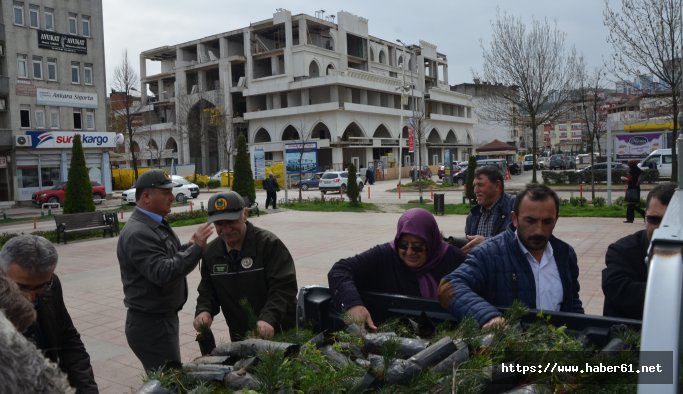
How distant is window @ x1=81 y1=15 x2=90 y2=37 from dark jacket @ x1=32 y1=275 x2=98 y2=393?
39977 millimetres

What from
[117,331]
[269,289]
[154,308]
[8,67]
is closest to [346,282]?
[269,289]

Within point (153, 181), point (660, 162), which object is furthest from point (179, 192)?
point (153, 181)

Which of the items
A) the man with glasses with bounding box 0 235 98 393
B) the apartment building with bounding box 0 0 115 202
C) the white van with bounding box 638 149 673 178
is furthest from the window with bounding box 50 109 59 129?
the man with glasses with bounding box 0 235 98 393

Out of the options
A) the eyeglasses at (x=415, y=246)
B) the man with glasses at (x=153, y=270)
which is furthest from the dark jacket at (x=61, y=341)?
the eyeglasses at (x=415, y=246)

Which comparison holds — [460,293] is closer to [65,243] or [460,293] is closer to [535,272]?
[535,272]

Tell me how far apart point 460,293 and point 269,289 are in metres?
1.41

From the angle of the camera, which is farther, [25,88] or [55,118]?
[55,118]

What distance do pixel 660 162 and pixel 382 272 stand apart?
34.4 m

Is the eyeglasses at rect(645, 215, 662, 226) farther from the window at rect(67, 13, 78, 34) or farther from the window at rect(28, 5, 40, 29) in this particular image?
the window at rect(67, 13, 78, 34)

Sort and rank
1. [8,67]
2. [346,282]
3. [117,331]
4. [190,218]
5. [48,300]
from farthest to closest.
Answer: [8,67]
[190,218]
[117,331]
[346,282]
[48,300]

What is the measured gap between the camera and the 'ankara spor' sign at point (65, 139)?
113 ft

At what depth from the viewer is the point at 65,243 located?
15977 mm

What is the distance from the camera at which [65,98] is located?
36469 mm

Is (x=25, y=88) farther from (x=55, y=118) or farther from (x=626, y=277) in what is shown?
(x=626, y=277)
